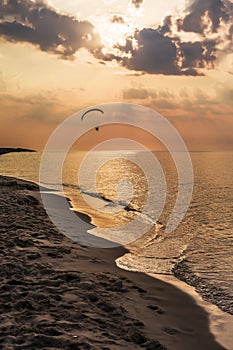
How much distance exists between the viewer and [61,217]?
Result: 83.2 feet

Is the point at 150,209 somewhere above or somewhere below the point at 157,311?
below

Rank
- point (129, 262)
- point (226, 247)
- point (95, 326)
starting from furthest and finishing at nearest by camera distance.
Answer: point (226, 247)
point (129, 262)
point (95, 326)

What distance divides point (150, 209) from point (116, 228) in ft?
39.1

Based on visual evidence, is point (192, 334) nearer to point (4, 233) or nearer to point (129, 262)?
point (129, 262)

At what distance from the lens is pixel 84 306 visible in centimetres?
955

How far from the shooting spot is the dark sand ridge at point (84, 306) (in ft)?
25.7

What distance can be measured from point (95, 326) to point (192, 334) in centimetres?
279

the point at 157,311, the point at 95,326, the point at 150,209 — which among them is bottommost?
the point at 150,209

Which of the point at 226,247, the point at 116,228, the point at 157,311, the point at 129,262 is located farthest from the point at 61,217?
the point at 157,311

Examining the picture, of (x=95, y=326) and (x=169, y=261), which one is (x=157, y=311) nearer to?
(x=95, y=326)

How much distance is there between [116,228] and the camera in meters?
25.2

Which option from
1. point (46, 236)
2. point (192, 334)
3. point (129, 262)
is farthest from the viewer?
point (46, 236)

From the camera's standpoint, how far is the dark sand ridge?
7.83m

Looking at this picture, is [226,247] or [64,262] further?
[226,247]
